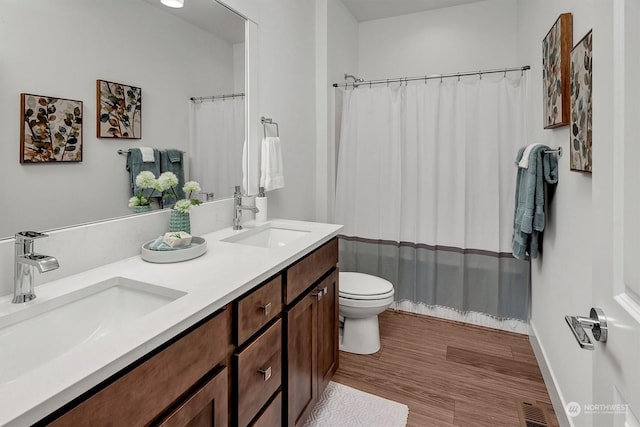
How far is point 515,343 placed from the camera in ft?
8.23

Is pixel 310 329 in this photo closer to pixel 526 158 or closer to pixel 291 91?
pixel 526 158

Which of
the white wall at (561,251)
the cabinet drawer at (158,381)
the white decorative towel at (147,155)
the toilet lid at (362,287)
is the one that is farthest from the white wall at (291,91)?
the white wall at (561,251)

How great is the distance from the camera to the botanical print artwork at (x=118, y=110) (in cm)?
128

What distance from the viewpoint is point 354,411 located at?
182 cm

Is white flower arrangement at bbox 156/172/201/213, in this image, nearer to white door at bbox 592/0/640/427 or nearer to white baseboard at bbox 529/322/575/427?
white door at bbox 592/0/640/427

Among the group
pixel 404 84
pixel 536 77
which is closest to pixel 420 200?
pixel 404 84

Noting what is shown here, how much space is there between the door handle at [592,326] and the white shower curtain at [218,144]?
61.2 inches

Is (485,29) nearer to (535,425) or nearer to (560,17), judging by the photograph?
(560,17)

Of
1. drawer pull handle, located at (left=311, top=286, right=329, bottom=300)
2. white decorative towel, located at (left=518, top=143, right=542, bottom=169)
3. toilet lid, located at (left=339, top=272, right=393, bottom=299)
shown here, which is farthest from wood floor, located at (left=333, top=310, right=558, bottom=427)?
white decorative towel, located at (left=518, top=143, right=542, bottom=169)

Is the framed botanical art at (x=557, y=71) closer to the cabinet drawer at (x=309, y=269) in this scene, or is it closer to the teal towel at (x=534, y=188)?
the teal towel at (x=534, y=188)

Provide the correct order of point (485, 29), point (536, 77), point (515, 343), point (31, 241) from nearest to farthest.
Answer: point (31, 241) → point (536, 77) → point (515, 343) → point (485, 29)

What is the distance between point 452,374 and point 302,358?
111 centimetres

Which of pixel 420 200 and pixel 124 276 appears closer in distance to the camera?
pixel 124 276

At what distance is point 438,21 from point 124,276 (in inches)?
127
